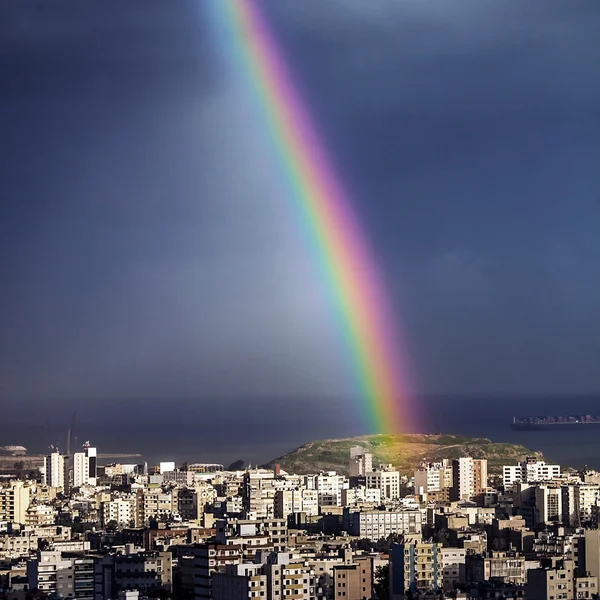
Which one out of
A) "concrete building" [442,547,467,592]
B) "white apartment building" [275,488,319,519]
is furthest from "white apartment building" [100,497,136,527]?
"concrete building" [442,547,467,592]

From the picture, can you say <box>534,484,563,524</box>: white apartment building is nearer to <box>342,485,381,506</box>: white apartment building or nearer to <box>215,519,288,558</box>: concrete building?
<box>342,485,381,506</box>: white apartment building

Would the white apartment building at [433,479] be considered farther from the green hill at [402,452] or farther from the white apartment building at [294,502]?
the green hill at [402,452]

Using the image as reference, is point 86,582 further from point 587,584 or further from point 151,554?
point 587,584

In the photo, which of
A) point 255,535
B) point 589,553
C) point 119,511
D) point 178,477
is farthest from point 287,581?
Result: point 178,477

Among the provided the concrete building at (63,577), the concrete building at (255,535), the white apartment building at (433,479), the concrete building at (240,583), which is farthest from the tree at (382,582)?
the white apartment building at (433,479)

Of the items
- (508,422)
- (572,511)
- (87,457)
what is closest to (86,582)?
(572,511)

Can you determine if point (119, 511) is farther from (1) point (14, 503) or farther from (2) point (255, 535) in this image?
(2) point (255, 535)

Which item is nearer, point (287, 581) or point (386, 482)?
point (287, 581)
